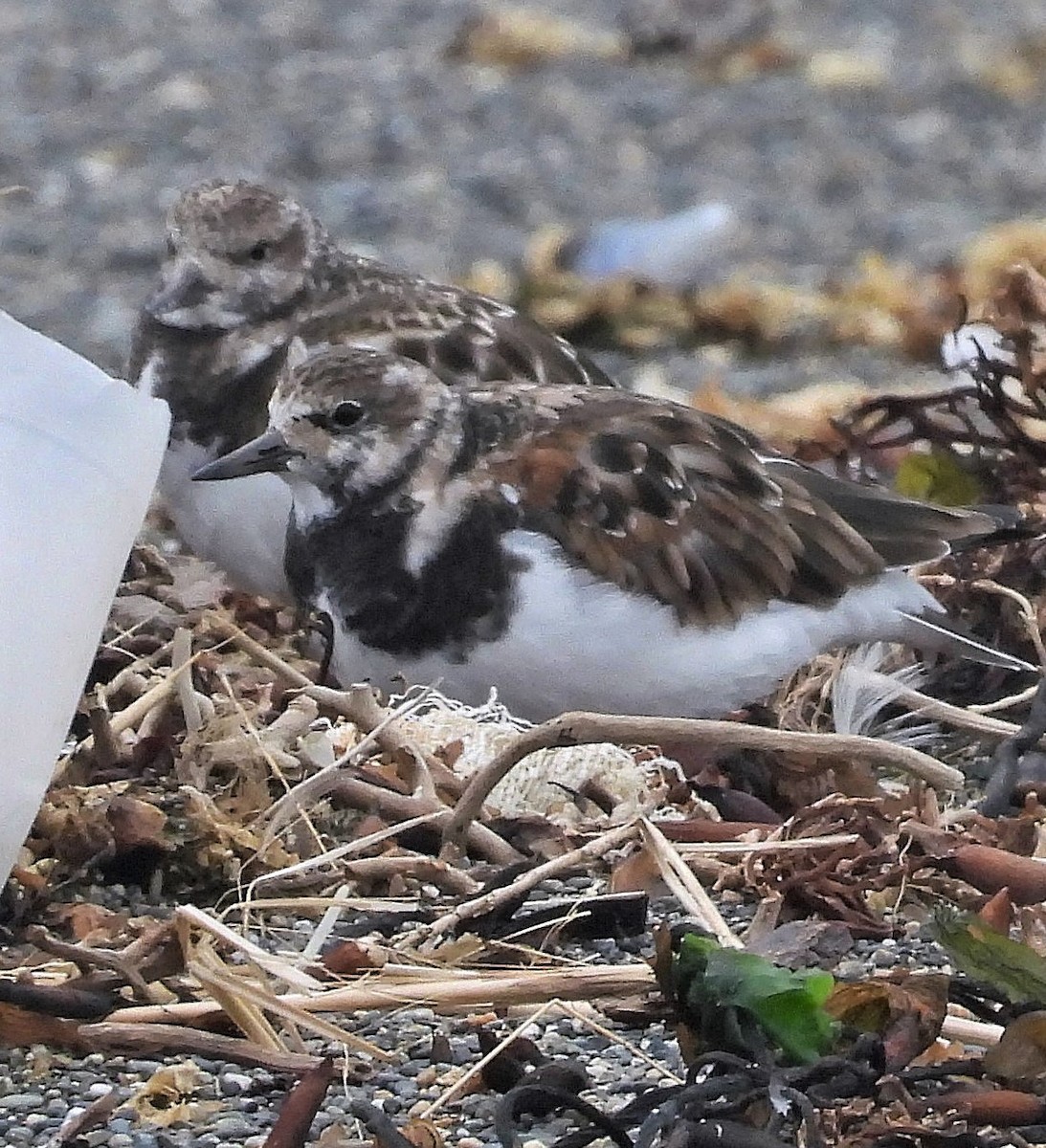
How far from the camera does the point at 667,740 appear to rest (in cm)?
167

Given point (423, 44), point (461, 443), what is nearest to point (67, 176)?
point (423, 44)

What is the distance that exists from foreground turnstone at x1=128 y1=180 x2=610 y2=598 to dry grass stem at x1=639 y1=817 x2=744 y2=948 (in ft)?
3.70

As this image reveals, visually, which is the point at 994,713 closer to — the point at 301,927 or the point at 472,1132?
the point at 301,927

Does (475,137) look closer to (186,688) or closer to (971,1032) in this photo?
(186,688)

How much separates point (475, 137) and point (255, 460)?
4337mm

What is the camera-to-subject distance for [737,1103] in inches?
51.0

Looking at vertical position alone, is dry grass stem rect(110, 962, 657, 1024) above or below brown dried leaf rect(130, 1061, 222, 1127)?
above

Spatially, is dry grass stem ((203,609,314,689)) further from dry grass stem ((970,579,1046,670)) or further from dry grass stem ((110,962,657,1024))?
dry grass stem ((970,579,1046,670))

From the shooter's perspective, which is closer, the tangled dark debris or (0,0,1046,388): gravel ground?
the tangled dark debris

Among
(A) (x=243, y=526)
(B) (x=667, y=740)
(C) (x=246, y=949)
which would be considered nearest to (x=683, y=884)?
(B) (x=667, y=740)

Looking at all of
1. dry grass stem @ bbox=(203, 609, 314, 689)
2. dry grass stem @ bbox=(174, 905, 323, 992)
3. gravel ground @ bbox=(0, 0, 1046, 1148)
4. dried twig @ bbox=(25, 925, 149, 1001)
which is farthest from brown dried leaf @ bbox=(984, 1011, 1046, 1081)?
gravel ground @ bbox=(0, 0, 1046, 1148)

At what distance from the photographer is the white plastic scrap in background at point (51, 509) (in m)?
1.48

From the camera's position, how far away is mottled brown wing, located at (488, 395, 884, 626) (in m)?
2.40

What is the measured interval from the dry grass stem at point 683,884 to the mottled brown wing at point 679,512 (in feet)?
2.37
